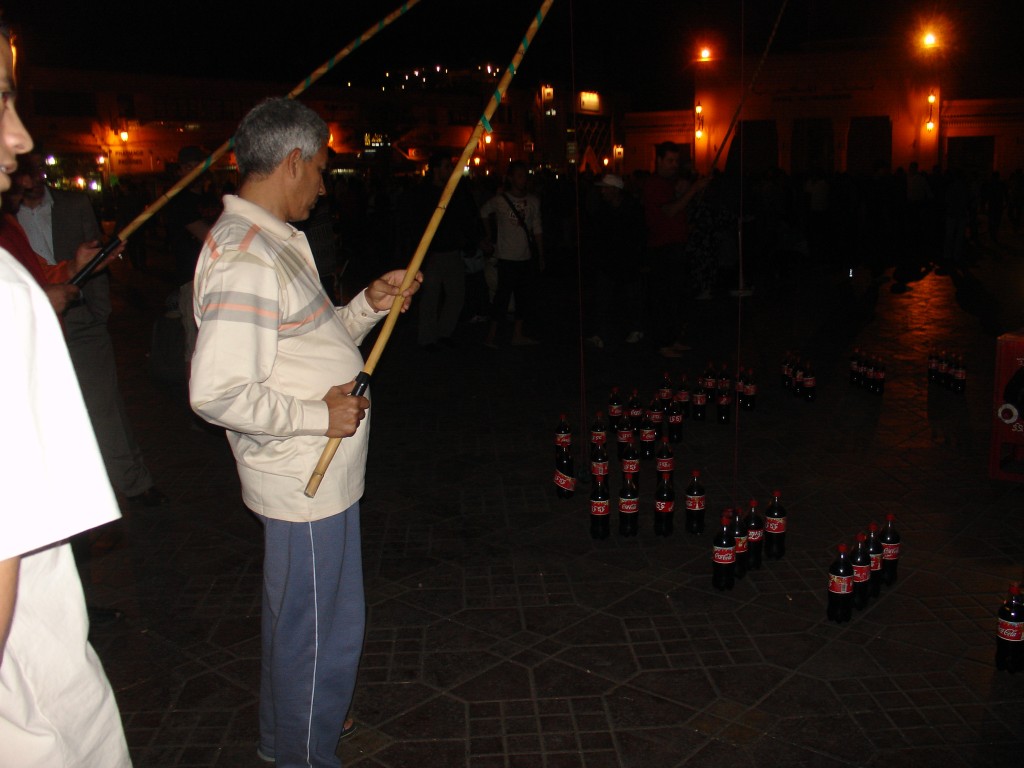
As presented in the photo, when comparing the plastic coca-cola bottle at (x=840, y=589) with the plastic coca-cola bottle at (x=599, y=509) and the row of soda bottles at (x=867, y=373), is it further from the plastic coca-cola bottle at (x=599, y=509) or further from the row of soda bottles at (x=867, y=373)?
the row of soda bottles at (x=867, y=373)

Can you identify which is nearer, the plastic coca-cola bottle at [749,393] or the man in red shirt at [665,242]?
the plastic coca-cola bottle at [749,393]

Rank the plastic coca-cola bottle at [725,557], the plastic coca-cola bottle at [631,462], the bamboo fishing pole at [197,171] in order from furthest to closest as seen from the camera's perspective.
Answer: the plastic coca-cola bottle at [631,462] → the plastic coca-cola bottle at [725,557] → the bamboo fishing pole at [197,171]

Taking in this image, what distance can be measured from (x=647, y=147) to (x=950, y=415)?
3999 cm

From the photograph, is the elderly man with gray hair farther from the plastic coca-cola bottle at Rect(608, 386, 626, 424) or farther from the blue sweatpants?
the plastic coca-cola bottle at Rect(608, 386, 626, 424)

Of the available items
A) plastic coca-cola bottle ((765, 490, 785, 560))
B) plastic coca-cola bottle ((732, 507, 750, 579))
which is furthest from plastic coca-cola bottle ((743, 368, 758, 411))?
plastic coca-cola bottle ((732, 507, 750, 579))

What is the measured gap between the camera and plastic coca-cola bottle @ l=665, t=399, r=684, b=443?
7820 mm

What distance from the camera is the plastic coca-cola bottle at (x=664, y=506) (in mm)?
5711

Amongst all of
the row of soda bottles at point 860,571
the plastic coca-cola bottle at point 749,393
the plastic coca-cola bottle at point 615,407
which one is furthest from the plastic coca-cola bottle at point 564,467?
the plastic coca-cola bottle at point 749,393

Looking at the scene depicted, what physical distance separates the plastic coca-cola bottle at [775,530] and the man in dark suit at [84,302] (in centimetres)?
424

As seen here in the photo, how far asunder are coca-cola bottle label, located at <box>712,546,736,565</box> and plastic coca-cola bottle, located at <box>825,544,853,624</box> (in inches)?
22.1

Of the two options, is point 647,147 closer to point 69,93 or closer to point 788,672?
point 69,93

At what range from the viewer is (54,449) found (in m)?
1.35

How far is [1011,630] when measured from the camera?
4184mm

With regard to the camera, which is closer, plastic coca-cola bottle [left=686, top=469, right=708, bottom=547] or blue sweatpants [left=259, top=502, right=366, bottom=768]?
blue sweatpants [left=259, top=502, right=366, bottom=768]
